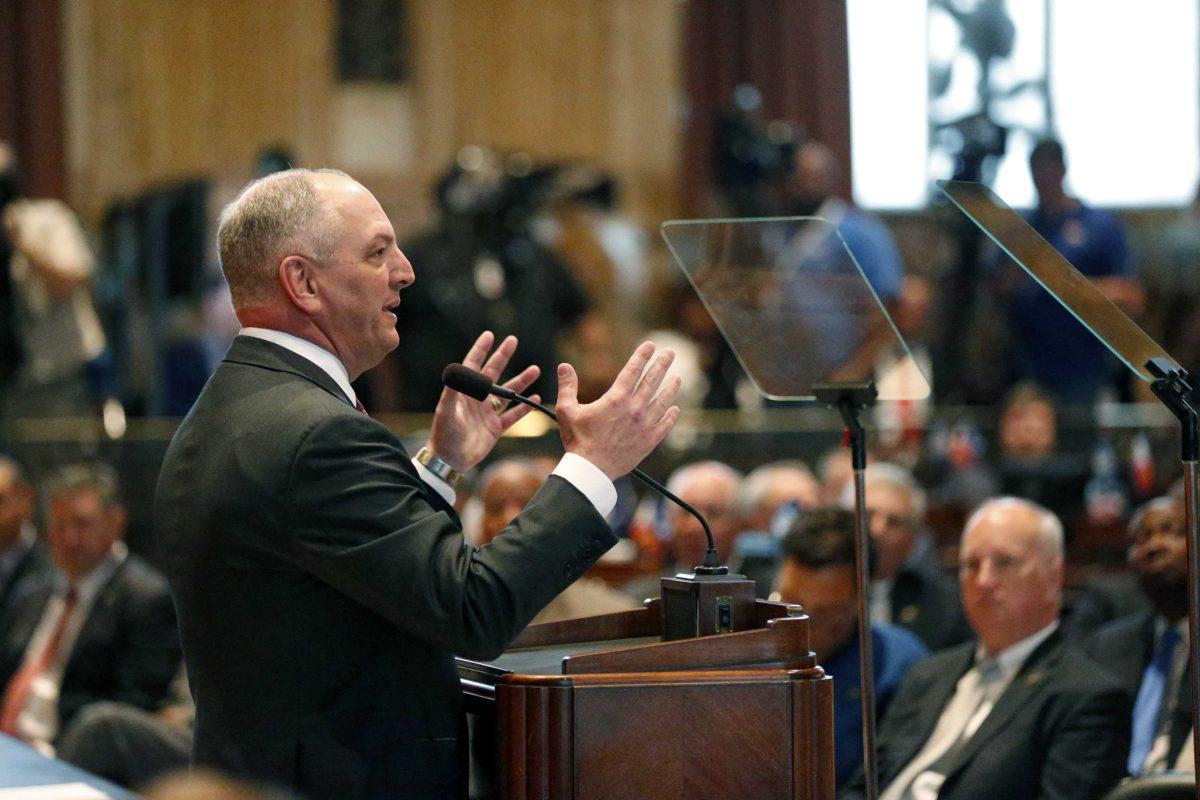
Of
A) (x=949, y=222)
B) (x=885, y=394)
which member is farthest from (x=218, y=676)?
(x=949, y=222)

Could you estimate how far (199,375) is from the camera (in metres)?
7.70

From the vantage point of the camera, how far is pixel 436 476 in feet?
8.07

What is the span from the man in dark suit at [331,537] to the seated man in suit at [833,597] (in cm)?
184

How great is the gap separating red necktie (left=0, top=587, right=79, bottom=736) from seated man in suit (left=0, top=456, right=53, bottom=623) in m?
0.51

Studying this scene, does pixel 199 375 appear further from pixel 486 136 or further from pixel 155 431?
pixel 486 136

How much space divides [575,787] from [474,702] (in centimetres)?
24

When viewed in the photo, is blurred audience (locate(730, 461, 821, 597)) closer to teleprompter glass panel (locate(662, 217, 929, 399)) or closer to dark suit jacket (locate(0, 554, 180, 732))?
dark suit jacket (locate(0, 554, 180, 732))

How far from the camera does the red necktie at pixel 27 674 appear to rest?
5320 mm

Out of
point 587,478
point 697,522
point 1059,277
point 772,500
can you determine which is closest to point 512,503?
point 697,522

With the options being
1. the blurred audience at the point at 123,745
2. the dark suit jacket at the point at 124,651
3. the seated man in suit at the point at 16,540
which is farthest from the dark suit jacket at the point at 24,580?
the blurred audience at the point at 123,745

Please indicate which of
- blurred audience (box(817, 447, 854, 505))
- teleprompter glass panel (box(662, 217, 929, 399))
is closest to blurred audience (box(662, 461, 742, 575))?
blurred audience (box(817, 447, 854, 505))

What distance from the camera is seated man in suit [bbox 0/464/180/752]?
5.18m

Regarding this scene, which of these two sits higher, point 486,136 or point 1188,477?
point 486,136

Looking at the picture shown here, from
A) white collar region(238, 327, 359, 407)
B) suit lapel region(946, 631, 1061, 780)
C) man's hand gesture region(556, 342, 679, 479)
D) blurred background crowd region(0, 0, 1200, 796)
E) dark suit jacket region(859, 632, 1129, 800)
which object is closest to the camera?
man's hand gesture region(556, 342, 679, 479)
